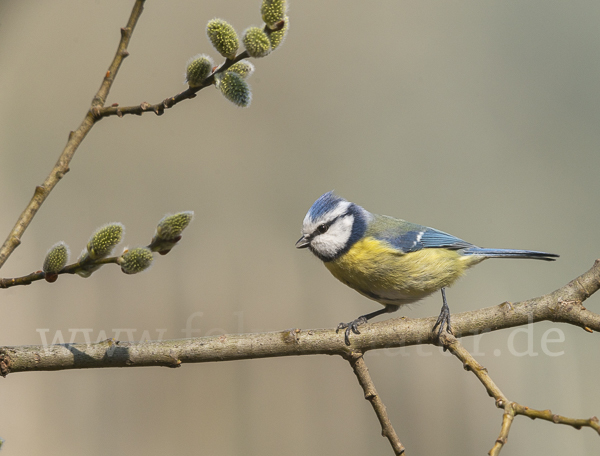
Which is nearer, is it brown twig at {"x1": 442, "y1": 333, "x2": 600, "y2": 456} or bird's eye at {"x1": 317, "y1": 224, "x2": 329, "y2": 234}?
brown twig at {"x1": 442, "y1": 333, "x2": 600, "y2": 456}

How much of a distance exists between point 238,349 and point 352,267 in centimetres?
64

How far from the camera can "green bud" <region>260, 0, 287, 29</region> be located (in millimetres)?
631

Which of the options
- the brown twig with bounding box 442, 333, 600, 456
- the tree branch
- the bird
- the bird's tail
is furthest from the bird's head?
the brown twig with bounding box 442, 333, 600, 456

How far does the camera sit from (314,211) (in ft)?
4.82

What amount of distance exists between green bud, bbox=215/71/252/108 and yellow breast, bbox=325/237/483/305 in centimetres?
88

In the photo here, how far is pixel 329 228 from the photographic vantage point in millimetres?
1522

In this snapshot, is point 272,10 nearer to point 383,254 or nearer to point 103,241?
point 103,241

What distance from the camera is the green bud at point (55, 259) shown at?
656mm

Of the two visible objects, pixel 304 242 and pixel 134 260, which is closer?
pixel 134 260

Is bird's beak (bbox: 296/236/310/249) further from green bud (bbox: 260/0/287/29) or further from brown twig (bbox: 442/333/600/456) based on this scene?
green bud (bbox: 260/0/287/29)

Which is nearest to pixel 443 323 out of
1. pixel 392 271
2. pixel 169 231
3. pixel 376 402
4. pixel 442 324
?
pixel 442 324

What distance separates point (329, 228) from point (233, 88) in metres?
0.90

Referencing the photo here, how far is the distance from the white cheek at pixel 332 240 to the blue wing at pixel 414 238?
0.32 feet

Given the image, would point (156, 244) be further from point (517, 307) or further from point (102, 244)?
point (517, 307)
